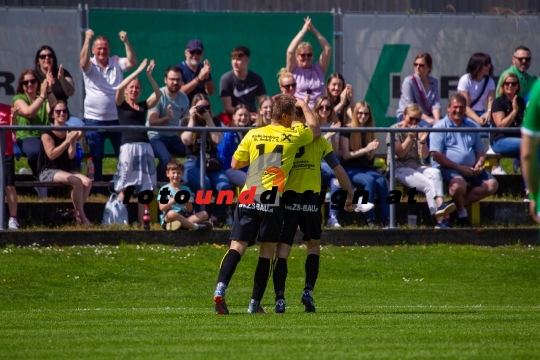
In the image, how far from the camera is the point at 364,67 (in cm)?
2002

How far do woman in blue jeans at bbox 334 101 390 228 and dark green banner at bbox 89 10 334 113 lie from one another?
352 centimetres

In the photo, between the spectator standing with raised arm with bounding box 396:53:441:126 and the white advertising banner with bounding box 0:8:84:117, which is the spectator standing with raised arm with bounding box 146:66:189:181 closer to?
the white advertising banner with bounding box 0:8:84:117

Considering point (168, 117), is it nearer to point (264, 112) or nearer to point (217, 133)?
point (217, 133)

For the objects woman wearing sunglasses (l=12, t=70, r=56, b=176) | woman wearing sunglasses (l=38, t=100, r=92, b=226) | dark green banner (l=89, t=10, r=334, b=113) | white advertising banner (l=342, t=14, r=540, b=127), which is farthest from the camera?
white advertising banner (l=342, t=14, r=540, b=127)

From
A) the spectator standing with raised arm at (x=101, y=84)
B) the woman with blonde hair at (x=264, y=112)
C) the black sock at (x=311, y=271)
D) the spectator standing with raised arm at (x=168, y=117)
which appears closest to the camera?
the black sock at (x=311, y=271)

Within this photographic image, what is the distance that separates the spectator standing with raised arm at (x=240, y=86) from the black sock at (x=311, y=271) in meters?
5.98

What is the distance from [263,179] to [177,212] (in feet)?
16.8

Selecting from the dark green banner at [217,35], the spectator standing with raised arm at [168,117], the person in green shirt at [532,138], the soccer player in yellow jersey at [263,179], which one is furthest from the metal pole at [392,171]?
the person in green shirt at [532,138]

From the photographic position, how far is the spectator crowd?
1572 cm

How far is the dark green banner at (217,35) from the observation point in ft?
64.1

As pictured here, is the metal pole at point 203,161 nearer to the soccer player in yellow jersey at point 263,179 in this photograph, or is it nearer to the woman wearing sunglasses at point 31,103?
the woman wearing sunglasses at point 31,103

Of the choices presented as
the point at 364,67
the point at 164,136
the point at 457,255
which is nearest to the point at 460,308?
the point at 457,255

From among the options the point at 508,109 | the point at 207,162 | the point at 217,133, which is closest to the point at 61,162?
the point at 207,162

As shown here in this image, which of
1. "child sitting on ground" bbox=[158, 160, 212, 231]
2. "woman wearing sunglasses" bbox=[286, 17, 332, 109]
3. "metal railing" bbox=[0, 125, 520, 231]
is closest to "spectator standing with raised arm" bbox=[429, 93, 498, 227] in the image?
"metal railing" bbox=[0, 125, 520, 231]
